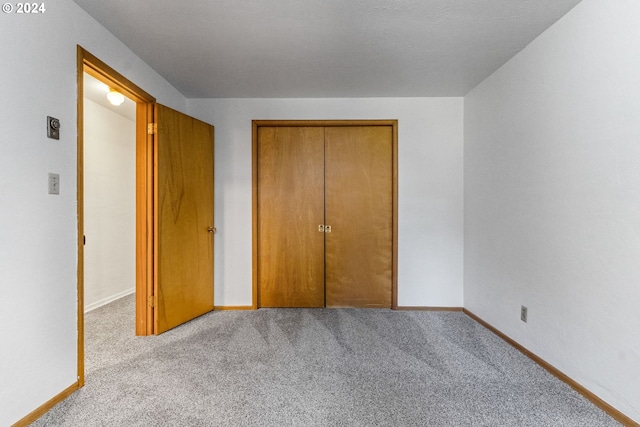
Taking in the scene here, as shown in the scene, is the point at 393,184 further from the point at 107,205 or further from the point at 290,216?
the point at 107,205

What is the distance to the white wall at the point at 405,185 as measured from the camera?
3.08 meters

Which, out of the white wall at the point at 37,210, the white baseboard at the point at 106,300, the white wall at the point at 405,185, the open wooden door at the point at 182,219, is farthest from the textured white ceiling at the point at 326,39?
the white baseboard at the point at 106,300

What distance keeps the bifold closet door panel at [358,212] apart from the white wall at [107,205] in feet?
8.58

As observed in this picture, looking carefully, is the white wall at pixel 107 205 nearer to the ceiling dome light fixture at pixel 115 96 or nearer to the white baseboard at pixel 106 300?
the white baseboard at pixel 106 300

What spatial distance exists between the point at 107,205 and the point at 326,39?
3.18 m

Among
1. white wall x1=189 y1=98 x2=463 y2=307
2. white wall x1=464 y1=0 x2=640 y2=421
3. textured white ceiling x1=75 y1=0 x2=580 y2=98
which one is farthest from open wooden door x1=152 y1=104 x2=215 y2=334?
white wall x1=464 y1=0 x2=640 y2=421

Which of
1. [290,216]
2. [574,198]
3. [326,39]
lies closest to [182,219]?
[290,216]

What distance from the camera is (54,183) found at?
1.56m

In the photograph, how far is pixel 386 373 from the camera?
73.2 inches

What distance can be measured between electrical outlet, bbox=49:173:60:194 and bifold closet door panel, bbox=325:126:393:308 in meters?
2.18

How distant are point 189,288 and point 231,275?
18.5 inches

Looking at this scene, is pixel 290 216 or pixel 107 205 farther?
pixel 107 205

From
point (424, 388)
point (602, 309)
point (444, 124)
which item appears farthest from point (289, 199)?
point (602, 309)

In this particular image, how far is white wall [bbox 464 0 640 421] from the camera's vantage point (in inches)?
56.5
